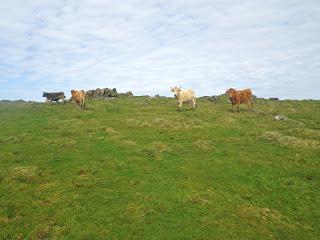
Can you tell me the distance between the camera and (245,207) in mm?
16828

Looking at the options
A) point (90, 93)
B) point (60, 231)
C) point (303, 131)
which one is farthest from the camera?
point (90, 93)

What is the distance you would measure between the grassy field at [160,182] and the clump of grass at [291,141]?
73 millimetres

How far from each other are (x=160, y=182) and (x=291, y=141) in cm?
1213

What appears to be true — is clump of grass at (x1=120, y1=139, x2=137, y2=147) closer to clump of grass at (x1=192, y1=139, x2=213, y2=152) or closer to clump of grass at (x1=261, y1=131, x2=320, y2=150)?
clump of grass at (x1=192, y1=139, x2=213, y2=152)

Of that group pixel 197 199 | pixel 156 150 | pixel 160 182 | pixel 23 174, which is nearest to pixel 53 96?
pixel 156 150

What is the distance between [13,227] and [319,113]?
37.7 metres

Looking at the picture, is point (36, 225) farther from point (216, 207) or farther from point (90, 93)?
point (90, 93)

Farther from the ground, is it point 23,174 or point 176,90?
point 176,90

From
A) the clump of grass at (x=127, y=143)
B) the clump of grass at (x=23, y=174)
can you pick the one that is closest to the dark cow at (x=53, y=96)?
the clump of grass at (x=127, y=143)

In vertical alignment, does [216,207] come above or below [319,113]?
below

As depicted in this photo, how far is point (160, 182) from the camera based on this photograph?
18.9 m

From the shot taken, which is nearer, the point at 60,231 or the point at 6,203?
the point at 60,231

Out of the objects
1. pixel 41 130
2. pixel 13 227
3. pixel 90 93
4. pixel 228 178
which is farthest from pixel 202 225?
pixel 90 93

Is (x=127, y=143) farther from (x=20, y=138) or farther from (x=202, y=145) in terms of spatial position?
(x=20, y=138)
